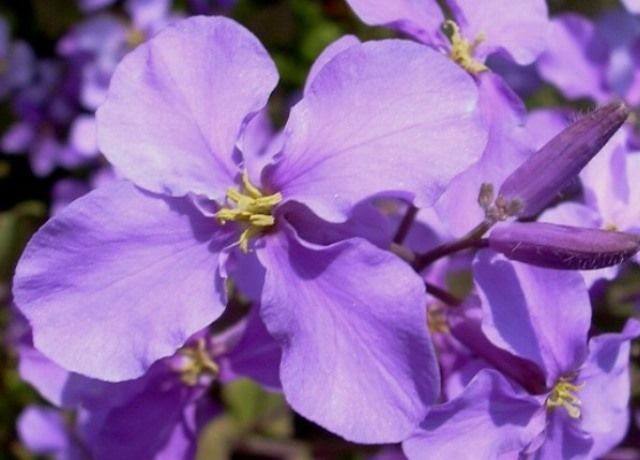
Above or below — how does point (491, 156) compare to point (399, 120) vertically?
below

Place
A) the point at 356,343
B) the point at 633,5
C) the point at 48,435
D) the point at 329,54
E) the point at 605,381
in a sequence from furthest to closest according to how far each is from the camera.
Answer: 1. the point at 48,435
2. the point at 633,5
3. the point at 605,381
4. the point at 329,54
5. the point at 356,343

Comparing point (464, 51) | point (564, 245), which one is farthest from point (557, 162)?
point (464, 51)

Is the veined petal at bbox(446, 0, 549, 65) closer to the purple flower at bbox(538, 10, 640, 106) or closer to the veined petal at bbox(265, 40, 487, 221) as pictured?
the veined petal at bbox(265, 40, 487, 221)

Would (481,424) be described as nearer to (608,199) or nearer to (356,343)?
(356,343)

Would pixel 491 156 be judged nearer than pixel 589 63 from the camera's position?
Yes

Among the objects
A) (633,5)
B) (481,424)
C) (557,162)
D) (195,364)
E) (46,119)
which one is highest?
(557,162)

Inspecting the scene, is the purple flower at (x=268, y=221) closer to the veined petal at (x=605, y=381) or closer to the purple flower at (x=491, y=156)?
the purple flower at (x=491, y=156)
